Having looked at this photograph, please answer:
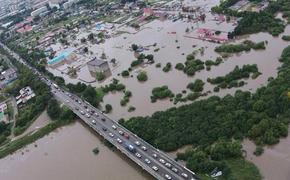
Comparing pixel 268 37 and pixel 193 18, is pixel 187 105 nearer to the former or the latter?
pixel 268 37

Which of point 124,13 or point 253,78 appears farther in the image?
point 124,13

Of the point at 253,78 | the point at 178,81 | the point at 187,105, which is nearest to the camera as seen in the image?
the point at 187,105

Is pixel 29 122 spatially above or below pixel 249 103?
below

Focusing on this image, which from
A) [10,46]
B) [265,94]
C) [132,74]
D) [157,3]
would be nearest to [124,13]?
[157,3]

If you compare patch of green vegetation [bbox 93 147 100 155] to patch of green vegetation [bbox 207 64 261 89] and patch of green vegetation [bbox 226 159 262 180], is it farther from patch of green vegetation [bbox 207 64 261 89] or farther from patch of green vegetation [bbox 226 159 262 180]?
patch of green vegetation [bbox 207 64 261 89]

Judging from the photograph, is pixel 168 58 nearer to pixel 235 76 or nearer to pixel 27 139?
pixel 235 76

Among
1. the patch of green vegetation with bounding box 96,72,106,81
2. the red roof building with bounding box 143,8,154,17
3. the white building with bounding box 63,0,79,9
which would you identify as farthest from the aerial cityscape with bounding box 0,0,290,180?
the white building with bounding box 63,0,79,9

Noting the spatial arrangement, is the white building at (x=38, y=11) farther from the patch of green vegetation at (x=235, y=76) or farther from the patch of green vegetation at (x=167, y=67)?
the patch of green vegetation at (x=235, y=76)
